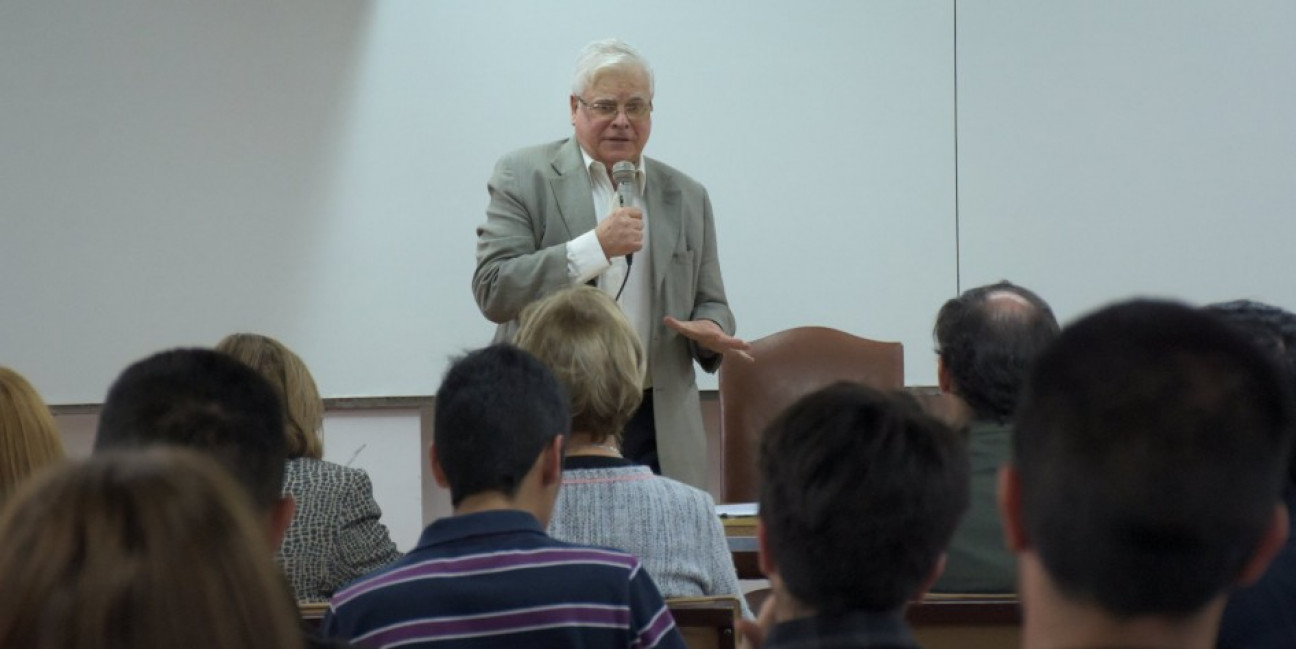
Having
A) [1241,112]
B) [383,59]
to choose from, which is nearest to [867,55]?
[1241,112]

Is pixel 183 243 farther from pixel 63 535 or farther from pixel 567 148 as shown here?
pixel 63 535

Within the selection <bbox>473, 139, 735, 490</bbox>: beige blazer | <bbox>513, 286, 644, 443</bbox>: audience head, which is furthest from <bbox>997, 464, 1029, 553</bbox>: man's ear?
<bbox>473, 139, 735, 490</bbox>: beige blazer

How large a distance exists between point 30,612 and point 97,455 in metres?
0.11

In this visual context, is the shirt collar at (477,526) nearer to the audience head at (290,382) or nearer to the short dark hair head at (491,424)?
the short dark hair head at (491,424)

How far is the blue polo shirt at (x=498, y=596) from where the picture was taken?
1661 mm

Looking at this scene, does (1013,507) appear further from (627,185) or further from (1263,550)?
(627,185)

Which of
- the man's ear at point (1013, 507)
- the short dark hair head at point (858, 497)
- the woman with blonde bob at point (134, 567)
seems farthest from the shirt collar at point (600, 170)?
the woman with blonde bob at point (134, 567)

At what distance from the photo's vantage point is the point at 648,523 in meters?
2.14

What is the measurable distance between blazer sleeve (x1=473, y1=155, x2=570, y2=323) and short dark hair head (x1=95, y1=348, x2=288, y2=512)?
1991mm

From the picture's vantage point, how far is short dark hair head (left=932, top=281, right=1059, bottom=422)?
2.33 metres

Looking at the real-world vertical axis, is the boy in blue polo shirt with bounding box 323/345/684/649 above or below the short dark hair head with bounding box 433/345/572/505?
below

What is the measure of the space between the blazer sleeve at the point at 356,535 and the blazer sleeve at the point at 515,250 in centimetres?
116

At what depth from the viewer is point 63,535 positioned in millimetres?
788

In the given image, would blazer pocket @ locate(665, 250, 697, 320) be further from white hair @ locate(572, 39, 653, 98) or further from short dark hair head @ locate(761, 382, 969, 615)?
short dark hair head @ locate(761, 382, 969, 615)
